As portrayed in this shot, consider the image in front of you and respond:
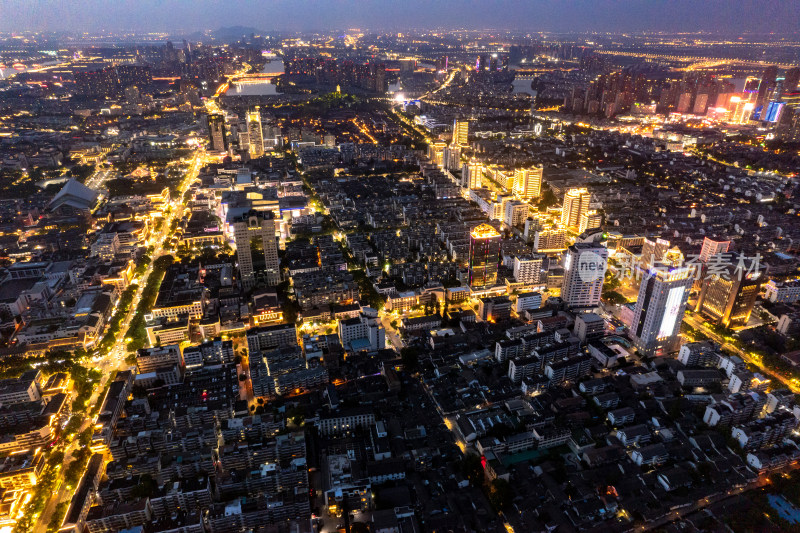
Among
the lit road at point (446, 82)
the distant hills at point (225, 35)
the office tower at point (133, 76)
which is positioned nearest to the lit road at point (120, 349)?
the office tower at point (133, 76)

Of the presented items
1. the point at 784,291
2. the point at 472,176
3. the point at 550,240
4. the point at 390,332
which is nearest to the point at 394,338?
the point at 390,332

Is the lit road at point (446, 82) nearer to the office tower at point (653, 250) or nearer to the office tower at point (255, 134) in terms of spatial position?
the office tower at point (255, 134)

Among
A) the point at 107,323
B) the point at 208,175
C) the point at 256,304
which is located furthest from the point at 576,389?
the point at 208,175

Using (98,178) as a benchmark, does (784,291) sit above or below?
above

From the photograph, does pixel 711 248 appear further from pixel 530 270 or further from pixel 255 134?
pixel 255 134

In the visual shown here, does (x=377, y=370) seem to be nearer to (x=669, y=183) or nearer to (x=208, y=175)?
(x=208, y=175)

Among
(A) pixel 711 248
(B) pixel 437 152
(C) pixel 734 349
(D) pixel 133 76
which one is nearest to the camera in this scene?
(C) pixel 734 349
